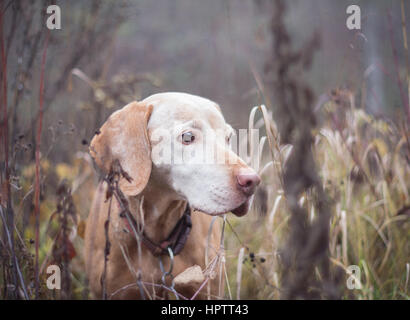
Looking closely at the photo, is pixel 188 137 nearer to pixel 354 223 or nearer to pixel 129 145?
pixel 129 145

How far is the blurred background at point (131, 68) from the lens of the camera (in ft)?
5.63

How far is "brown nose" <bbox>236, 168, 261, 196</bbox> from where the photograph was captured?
53.0 inches

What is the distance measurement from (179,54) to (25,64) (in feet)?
8.19

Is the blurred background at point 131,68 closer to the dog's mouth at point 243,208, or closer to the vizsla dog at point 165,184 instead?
the vizsla dog at point 165,184

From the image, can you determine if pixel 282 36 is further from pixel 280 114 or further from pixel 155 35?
pixel 155 35

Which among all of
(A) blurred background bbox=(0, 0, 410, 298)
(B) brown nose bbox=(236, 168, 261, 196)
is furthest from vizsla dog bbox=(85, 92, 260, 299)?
(A) blurred background bbox=(0, 0, 410, 298)

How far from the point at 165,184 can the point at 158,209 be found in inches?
6.3

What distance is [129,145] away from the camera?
1607 mm

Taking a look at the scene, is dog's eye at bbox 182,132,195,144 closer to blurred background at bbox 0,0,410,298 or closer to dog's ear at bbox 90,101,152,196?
dog's ear at bbox 90,101,152,196

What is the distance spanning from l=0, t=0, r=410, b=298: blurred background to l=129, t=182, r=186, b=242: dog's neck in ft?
1.02

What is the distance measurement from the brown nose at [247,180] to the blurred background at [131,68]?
0.94ft

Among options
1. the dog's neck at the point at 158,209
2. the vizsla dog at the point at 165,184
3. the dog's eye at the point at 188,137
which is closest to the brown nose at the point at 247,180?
the vizsla dog at the point at 165,184

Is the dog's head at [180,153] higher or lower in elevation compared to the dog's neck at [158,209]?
higher

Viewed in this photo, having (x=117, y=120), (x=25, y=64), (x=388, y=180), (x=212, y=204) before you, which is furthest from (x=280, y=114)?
(x=388, y=180)
